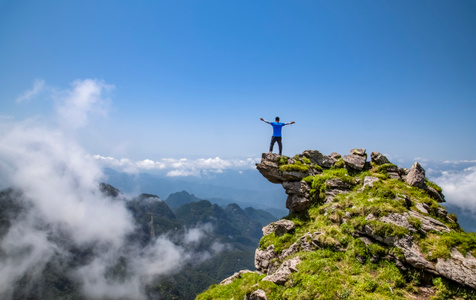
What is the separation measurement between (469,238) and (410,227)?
9.07 feet

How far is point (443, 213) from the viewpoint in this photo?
53.1ft

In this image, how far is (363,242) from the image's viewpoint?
14.7 meters

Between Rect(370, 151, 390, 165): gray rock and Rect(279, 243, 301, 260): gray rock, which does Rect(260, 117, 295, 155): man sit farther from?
Rect(279, 243, 301, 260): gray rock

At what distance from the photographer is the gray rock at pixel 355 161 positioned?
22798mm

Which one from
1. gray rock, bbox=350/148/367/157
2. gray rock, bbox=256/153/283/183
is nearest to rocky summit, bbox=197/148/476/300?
gray rock, bbox=256/153/283/183

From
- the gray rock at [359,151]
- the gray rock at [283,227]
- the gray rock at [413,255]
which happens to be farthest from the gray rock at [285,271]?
the gray rock at [359,151]

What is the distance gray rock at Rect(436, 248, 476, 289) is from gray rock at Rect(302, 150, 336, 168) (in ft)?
46.4

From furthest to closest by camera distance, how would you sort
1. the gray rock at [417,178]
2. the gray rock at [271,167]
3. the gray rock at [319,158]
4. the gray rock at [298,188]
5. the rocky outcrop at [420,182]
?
1. the gray rock at [319,158]
2. the gray rock at [271,167]
3. the gray rock at [298,188]
4. the gray rock at [417,178]
5. the rocky outcrop at [420,182]

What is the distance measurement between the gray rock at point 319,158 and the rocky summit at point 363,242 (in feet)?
7.02

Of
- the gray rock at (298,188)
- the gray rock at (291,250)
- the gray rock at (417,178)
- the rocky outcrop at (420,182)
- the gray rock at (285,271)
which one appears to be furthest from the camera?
the gray rock at (298,188)

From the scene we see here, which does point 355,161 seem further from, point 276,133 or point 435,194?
point 276,133

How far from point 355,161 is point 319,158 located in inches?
159

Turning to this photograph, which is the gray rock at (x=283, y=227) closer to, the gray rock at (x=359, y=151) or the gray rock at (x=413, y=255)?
the gray rock at (x=413, y=255)

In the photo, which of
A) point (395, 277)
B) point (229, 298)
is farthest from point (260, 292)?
point (395, 277)
